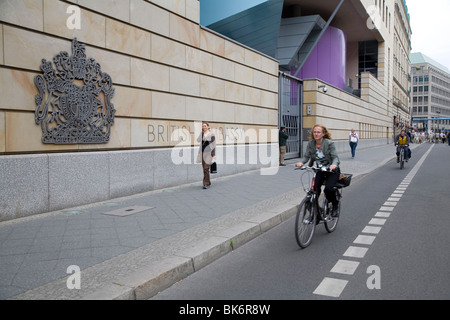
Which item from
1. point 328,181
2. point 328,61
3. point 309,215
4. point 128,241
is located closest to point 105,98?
point 128,241

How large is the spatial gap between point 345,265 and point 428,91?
5516 inches

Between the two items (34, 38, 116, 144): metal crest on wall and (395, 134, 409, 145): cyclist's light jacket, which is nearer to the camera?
(34, 38, 116, 144): metal crest on wall

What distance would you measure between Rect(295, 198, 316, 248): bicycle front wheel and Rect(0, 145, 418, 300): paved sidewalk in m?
0.84

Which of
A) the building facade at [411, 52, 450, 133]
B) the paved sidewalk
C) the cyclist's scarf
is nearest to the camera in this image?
the paved sidewalk

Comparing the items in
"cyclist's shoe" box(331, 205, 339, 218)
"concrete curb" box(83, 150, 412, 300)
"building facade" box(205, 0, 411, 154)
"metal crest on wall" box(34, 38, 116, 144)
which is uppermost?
"building facade" box(205, 0, 411, 154)

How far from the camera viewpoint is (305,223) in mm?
5613

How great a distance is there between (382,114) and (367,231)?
4434 cm

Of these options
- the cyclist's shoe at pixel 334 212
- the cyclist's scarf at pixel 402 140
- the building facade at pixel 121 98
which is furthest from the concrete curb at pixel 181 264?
the cyclist's scarf at pixel 402 140

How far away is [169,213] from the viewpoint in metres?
7.23

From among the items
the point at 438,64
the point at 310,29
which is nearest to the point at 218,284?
the point at 310,29

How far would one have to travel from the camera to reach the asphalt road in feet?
12.9

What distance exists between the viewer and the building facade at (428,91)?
5037 inches

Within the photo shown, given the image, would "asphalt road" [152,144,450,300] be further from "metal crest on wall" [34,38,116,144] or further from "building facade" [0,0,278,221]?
"metal crest on wall" [34,38,116,144]

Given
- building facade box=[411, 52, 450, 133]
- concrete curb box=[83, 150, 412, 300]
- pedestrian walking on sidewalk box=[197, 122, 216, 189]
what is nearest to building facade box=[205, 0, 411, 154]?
pedestrian walking on sidewalk box=[197, 122, 216, 189]
